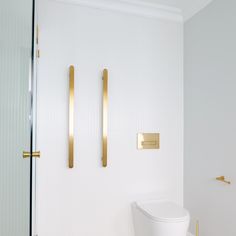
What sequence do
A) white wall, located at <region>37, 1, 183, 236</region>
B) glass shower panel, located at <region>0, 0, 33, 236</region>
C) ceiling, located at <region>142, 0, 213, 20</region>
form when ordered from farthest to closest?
ceiling, located at <region>142, 0, 213, 20</region> → white wall, located at <region>37, 1, 183, 236</region> → glass shower panel, located at <region>0, 0, 33, 236</region>

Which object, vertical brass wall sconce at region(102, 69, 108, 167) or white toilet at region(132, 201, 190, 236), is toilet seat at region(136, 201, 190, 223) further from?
vertical brass wall sconce at region(102, 69, 108, 167)

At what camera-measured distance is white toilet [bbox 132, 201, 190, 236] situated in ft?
6.03

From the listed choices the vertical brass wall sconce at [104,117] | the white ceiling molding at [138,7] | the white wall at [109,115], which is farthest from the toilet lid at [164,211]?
the white ceiling molding at [138,7]

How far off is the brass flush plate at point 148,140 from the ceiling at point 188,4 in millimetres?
1266

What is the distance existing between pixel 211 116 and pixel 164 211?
0.92m

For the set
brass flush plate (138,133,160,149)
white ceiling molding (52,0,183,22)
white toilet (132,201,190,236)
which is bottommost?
white toilet (132,201,190,236)

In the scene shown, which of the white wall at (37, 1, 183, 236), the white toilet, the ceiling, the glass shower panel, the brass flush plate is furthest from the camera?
the brass flush plate

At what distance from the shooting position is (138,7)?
2.37m

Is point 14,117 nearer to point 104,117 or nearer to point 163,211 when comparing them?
point 104,117

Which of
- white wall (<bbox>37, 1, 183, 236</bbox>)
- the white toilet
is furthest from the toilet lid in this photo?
white wall (<bbox>37, 1, 183, 236</bbox>)

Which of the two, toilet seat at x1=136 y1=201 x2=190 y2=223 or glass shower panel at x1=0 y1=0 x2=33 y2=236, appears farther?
toilet seat at x1=136 y1=201 x2=190 y2=223

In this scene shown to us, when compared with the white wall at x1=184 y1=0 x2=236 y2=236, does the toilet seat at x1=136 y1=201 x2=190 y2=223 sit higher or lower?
lower

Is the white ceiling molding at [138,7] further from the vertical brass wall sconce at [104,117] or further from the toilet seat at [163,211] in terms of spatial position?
the toilet seat at [163,211]

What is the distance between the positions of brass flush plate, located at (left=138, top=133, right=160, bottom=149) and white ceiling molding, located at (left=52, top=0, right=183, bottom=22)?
120 cm
